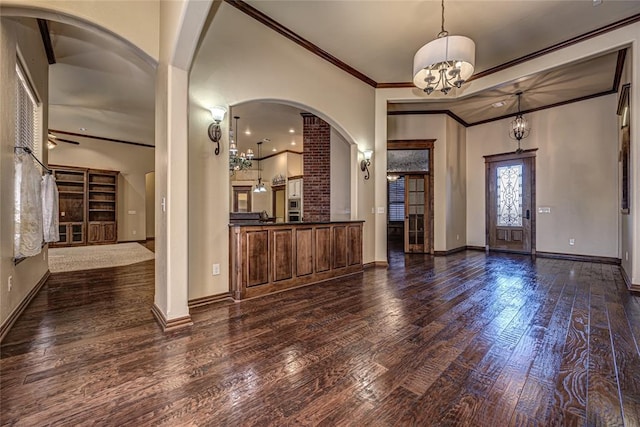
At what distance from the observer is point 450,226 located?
7.01m

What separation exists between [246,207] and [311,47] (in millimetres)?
8260

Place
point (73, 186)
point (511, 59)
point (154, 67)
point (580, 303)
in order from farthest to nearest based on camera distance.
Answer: point (73, 186)
point (511, 59)
point (580, 303)
point (154, 67)

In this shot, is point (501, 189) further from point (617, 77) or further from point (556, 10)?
point (556, 10)

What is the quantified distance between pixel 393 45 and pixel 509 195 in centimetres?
510

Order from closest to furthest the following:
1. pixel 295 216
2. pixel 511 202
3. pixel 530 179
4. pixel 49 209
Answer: pixel 49 209 < pixel 530 179 < pixel 511 202 < pixel 295 216

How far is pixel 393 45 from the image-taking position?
4.20 metres

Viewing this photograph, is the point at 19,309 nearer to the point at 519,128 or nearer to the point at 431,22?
the point at 431,22

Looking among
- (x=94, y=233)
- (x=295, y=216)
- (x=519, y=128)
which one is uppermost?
(x=519, y=128)

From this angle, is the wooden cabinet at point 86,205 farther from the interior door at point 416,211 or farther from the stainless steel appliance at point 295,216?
the interior door at point 416,211

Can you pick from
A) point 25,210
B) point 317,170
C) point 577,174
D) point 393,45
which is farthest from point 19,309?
point 577,174

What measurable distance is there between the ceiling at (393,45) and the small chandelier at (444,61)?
2.21 feet

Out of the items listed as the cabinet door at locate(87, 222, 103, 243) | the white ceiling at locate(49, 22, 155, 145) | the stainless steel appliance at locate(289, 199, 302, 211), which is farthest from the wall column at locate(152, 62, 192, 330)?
the cabinet door at locate(87, 222, 103, 243)

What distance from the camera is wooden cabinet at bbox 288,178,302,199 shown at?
9835mm

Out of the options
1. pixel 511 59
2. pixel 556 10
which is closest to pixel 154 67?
pixel 556 10
